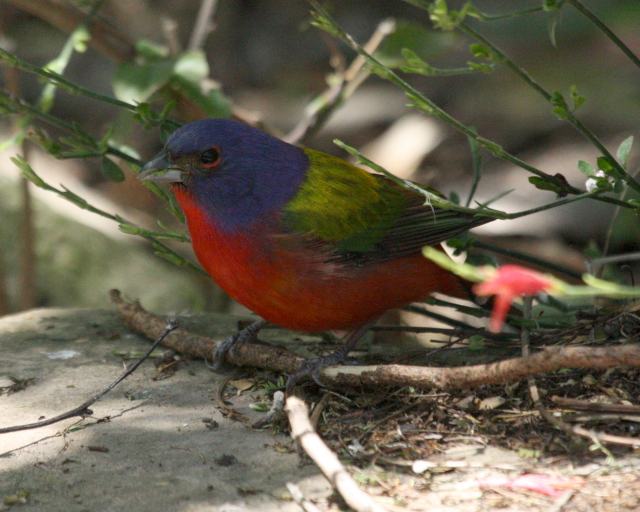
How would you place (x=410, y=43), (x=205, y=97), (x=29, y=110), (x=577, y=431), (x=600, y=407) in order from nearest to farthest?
1. (x=577, y=431)
2. (x=600, y=407)
3. (x=29, y=110)
4. (x=205, y=97)
5. (x=410, y=43)

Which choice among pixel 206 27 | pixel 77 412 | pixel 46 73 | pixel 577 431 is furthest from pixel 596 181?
pixel 206 27

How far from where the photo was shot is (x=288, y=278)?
354 cm

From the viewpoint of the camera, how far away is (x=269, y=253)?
3545 millimetres

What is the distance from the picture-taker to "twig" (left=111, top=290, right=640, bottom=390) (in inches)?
104

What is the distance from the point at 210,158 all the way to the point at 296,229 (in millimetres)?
459

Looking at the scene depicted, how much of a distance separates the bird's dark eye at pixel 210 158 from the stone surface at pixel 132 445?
0.77m

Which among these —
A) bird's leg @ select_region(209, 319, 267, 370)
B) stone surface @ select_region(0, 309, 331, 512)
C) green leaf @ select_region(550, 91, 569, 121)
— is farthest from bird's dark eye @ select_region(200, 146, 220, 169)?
green leaf @ select_region(550, 91, 569, 121)

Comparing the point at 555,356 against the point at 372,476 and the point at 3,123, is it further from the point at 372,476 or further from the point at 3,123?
the point at 3,123

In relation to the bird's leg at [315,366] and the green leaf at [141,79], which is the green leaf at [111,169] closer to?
the green leaf at [141,79]

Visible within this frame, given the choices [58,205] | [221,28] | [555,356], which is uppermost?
[221,28]

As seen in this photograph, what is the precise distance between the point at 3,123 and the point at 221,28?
2.14 meters

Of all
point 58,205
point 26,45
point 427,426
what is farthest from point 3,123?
point 427,426

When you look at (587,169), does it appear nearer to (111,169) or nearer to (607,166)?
(607,166)

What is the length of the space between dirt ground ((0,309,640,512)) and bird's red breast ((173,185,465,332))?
0.28 meters
